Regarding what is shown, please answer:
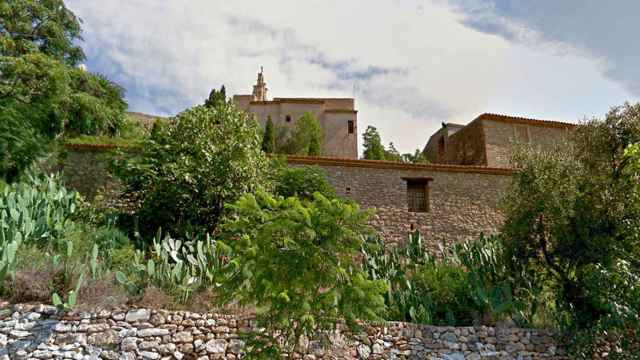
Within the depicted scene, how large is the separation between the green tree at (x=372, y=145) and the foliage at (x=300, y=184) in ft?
36.3

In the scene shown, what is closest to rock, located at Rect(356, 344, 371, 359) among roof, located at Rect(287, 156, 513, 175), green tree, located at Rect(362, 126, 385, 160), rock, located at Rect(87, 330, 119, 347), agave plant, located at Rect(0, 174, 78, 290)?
rock, located at Rect(87, 330, 119, 347)

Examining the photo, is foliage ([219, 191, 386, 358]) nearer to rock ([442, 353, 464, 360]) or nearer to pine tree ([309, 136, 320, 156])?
rock ([442, 353, 464, 360])

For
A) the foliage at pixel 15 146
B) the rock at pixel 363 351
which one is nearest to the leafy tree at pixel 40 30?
the foliage at pixel 15 146

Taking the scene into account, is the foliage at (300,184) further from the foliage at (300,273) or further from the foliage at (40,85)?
the foliage at (300,273)

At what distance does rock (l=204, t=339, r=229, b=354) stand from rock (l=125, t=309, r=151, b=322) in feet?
2.60

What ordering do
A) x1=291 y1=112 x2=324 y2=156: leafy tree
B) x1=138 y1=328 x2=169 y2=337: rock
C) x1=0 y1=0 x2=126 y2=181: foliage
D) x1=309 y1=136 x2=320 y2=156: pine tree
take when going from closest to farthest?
x1=138 y1=328 x2=169 y2=337: rock, x1=0 y1=0 x2=126 y2=181: foliage, x1=309 y1=136 x2=320 y2=156: pine tree, x1=291 y1=112 x2=324 y2=156: leafy tree

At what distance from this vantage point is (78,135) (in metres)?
11.2

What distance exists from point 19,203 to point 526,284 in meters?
7.72

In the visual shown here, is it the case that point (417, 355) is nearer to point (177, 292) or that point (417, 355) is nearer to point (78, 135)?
point (177, 292)

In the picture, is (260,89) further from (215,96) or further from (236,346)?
(236,346)

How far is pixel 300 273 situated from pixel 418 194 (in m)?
8.77

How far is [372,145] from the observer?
22.9 metres

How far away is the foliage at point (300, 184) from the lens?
10.0 meters

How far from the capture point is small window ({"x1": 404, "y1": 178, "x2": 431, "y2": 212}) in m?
12.5
